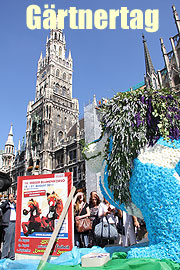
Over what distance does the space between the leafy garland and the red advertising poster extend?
1211mm

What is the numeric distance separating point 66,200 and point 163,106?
217 cm

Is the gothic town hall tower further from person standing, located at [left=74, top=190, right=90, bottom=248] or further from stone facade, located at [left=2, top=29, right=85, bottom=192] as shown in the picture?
person standing, located at [left=74, top=190, right=90, bottom=248]

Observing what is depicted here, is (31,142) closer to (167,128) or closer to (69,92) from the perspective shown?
(69,92)

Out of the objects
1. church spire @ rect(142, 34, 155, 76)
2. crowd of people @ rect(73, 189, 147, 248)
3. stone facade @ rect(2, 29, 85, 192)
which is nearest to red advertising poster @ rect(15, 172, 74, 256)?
crowd of people @ rect(73, 189, 147, 248)

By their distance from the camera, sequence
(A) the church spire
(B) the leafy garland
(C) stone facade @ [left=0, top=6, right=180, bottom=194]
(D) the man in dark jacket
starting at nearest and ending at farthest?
(B) the leafy garland
(D) the man in dark jacket
(C) stone facade @ [left=0, top=6, right=180, bottom=194]
(A) the church spire

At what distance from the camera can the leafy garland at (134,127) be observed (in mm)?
2508

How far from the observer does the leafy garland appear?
98.7 inches

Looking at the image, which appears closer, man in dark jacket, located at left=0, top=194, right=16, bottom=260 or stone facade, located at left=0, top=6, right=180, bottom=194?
man in dark jacket, located at left=0, top=194, right=16, bottom=260

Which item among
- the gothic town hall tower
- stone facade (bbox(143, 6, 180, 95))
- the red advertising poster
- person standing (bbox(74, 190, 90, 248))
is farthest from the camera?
the gothic town hall tower

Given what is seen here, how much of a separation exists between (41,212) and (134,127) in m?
2.29

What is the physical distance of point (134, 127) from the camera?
252 centimetres

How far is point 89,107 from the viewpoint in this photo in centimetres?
1938

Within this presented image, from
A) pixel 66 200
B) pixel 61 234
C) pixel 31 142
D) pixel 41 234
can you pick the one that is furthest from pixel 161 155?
pixel 31 142

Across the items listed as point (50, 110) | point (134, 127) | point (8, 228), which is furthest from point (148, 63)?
point (134, 127)
